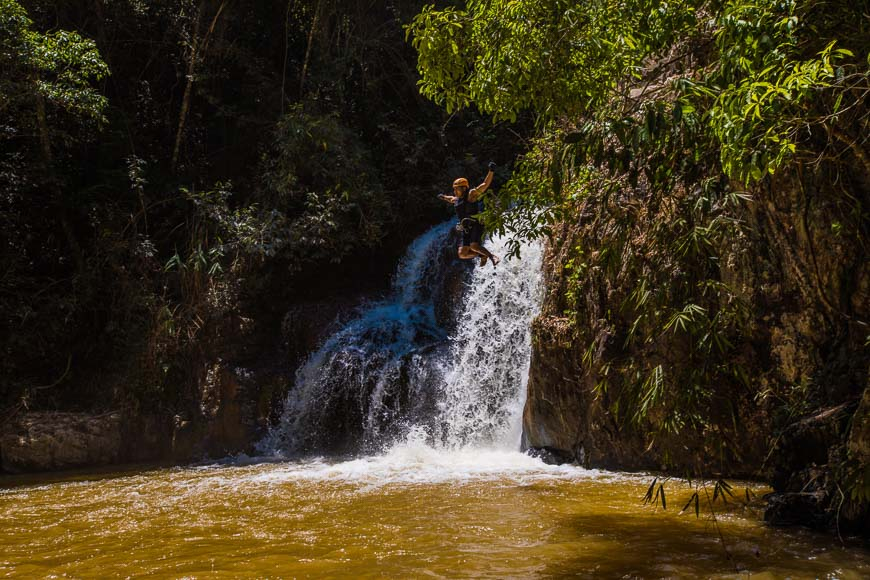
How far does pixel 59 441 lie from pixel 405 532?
7.89 m

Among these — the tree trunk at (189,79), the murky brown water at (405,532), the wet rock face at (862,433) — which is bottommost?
the murky brown water at (405,532)

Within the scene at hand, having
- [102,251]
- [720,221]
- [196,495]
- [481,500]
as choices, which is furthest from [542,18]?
[102,251]

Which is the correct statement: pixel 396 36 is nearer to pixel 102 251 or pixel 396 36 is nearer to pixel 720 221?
pixel 102 251

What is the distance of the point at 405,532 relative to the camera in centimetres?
568

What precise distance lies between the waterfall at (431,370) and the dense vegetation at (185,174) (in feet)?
5.48

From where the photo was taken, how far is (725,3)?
13.9 ft

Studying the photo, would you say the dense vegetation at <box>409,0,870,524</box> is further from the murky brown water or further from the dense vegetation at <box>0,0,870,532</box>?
the murky brown water

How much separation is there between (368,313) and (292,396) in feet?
6.86

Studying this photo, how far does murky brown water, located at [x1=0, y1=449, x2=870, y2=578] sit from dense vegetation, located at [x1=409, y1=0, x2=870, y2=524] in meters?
0.69

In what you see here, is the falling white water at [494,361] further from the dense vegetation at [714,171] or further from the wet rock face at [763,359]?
the dense vegetation at [714,171]

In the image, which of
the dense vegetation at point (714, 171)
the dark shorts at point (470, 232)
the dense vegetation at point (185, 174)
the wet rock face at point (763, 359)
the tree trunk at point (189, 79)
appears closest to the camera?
the dense vegetation at point (714, 171)

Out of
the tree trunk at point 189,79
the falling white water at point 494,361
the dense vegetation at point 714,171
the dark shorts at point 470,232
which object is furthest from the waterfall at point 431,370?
A: the tree trunk at point 189,79

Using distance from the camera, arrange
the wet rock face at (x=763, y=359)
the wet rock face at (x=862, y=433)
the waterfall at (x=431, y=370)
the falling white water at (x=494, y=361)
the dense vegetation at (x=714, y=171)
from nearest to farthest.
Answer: the dense vegetation at (x=714, y=171)
the wet rock face at (x=862, y=433)
the wet rock face at (x=763, y=359)
the falling white water at (x=494, y=361)
the waterfall at (x=431, y=370)

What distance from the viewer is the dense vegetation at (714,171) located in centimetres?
380
